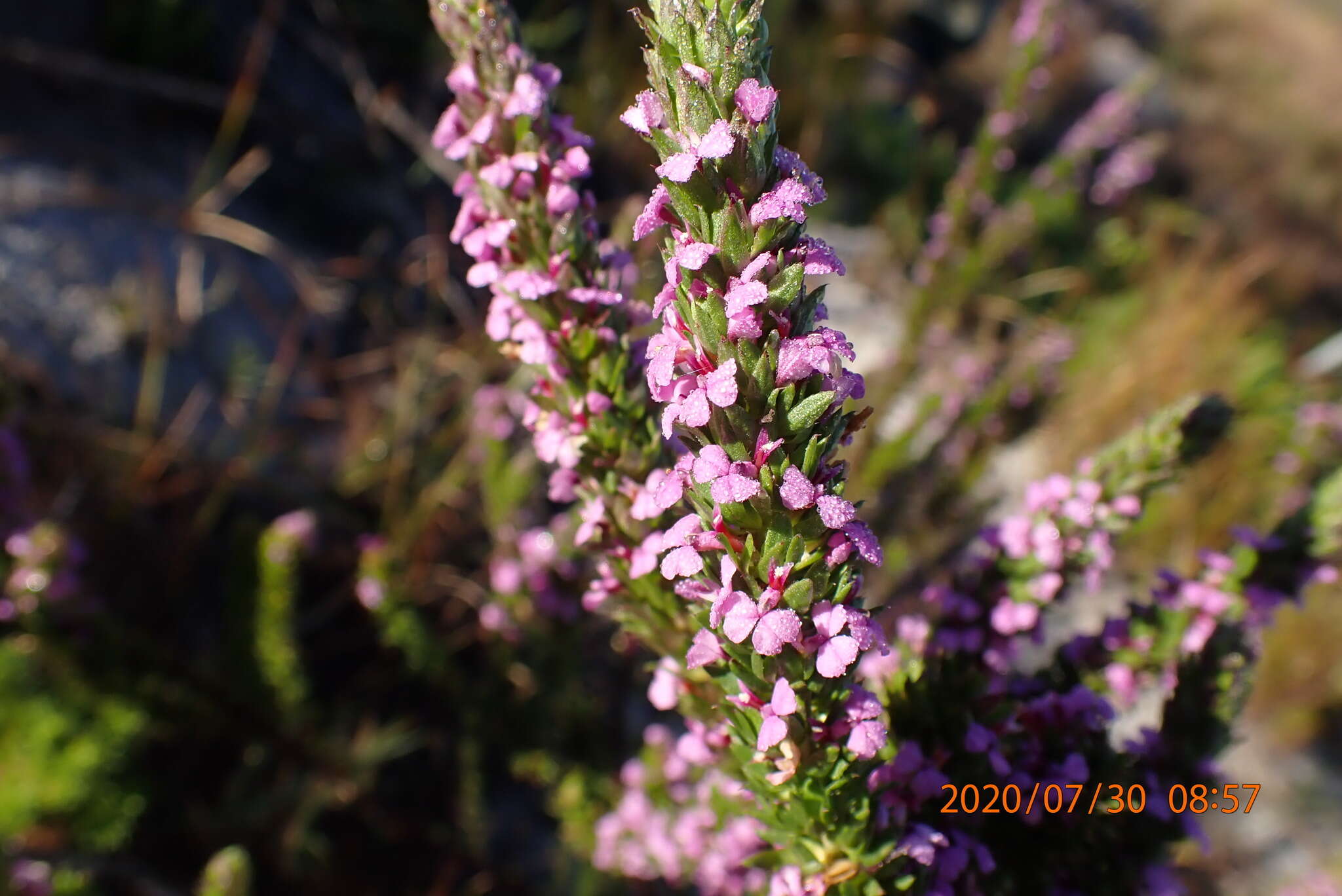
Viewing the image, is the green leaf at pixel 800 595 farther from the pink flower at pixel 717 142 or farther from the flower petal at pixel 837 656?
the pink flower at pixel 717 142

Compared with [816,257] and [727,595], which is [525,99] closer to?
[816,257]

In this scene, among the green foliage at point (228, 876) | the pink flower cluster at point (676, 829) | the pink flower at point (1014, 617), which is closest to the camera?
the pink flower at point (1014, 617)

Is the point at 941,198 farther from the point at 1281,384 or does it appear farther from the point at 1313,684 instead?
the point at 1313,684

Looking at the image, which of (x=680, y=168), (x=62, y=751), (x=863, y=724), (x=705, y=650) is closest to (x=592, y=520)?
(x=705, y=650)

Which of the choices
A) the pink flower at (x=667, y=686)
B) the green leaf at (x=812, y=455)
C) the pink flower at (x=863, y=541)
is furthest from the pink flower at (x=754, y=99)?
the pink flower at (x=667, y=686)

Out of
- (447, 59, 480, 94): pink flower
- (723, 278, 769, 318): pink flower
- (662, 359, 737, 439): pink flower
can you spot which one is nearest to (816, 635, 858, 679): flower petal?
(662, 359, 737, 439): pink flower

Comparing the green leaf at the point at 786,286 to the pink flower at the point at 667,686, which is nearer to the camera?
the green leaf at the point at 786,286

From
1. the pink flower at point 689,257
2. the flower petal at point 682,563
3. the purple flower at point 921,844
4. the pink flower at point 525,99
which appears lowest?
the purple flower at point 921,844
